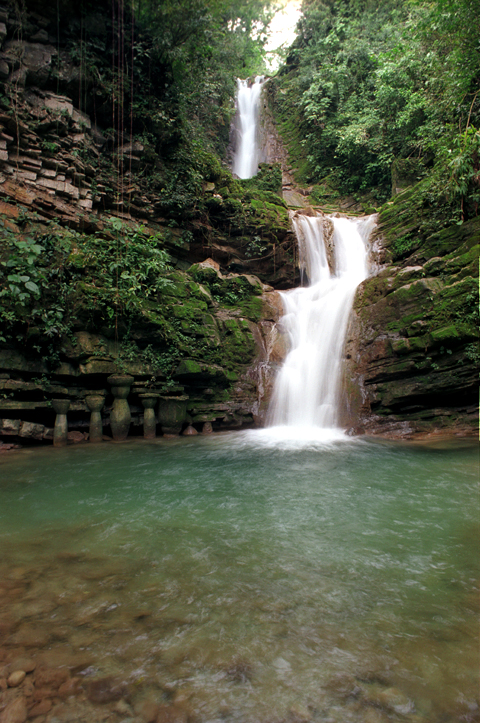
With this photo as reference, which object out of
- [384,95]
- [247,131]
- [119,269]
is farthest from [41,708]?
[247,131]

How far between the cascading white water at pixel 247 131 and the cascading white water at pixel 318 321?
9.94m

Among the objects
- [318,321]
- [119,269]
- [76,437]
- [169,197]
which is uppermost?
[169,197]

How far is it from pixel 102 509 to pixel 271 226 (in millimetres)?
11360

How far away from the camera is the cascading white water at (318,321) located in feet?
30.4

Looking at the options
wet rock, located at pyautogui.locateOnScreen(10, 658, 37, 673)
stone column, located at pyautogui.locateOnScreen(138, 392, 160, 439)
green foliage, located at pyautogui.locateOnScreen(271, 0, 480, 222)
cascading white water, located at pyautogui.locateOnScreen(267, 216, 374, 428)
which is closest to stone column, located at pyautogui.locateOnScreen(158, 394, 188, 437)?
stone column, located at pyautogui.locateOnScreen(138, 392, 160, 439)

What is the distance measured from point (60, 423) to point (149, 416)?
5.86ft

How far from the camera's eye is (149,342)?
8.25 meters

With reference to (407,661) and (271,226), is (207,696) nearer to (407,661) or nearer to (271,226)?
(407,661)

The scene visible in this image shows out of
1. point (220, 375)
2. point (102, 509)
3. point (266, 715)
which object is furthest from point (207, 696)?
point (220, 375)

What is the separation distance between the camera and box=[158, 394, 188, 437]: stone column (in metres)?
8.14

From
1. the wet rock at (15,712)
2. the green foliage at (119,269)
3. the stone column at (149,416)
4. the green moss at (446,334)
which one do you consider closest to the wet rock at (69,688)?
the wet rock at (15,712)

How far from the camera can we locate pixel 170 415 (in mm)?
8148

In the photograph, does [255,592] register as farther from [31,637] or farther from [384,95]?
[384,95]

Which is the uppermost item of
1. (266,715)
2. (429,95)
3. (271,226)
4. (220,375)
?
(429,95)
